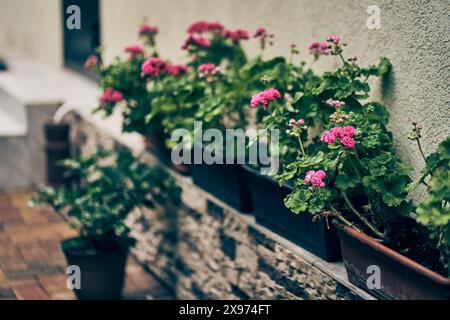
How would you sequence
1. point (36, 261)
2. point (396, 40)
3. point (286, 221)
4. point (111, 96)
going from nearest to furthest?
point (396, 40) → point (286, 221) → point (111, 96) → point (36, 261)

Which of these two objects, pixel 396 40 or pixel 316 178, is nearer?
pixel 316 178

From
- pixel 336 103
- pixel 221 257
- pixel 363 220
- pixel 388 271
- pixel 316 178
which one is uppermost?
pixel 336 103

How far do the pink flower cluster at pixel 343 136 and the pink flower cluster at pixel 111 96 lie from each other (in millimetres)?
1964

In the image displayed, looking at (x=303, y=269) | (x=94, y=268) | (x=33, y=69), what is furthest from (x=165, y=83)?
(x=33, y=69)

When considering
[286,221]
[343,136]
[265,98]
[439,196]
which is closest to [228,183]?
[286,221]

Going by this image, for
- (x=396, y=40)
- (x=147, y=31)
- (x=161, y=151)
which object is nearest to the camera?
(x=396, y=40)

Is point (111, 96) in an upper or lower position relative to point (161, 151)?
upper

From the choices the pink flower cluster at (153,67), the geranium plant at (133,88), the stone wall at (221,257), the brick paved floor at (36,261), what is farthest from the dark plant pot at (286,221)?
the brick paved floor at (36,261)

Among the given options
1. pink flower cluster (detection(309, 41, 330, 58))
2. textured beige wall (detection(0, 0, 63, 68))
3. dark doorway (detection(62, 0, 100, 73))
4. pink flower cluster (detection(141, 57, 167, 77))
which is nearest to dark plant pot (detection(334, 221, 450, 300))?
pink flower cluster (detection(309, 41, 330, 58))

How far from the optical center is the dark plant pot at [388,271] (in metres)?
2.82

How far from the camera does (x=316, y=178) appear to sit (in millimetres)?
3141

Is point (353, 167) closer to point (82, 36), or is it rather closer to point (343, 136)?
point (343, 136)

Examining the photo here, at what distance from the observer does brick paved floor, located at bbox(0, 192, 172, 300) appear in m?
5.03

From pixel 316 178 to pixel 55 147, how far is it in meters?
4.27
